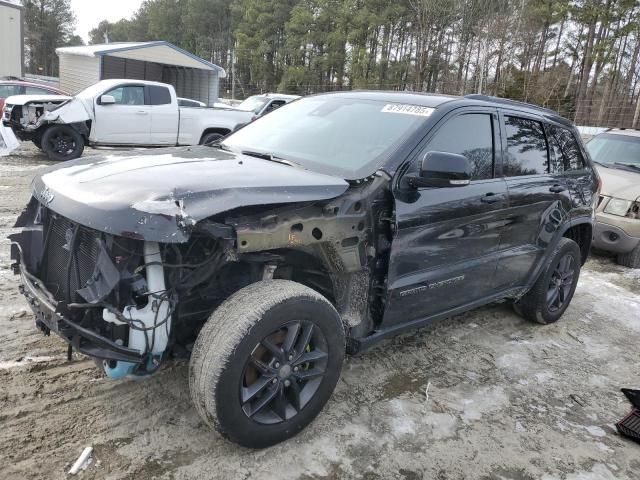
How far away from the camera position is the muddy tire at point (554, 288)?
452 cm

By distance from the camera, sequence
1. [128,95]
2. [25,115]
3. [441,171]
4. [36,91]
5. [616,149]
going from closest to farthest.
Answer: [441,171]
[616,149]
[25,115]
[128,95]
[36,91]

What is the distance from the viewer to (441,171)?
2902mm

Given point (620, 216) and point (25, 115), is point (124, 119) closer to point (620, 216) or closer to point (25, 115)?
point (25, 115)

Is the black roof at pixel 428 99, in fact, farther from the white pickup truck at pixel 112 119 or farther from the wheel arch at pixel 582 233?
the white pickup truck at pixel 112 119

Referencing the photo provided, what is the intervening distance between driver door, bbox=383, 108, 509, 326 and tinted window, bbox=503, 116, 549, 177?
0.17 meters

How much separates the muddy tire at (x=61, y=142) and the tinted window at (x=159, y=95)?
197 cm

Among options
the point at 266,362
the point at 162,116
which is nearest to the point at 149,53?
the point at 162,116

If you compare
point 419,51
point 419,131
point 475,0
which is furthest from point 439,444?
point 419,51

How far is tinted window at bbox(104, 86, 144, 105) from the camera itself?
462 inches

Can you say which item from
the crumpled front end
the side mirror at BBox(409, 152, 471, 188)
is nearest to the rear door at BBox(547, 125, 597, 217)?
the side mirror at BBox(409, 152, 471, 188)

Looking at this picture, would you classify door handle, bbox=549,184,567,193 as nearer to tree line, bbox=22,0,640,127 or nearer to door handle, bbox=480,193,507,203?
door handle, bbox=480,193,507,203

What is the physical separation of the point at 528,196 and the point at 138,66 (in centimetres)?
2965

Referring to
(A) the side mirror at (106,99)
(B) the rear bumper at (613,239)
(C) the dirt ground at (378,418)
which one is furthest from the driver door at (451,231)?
(A) the side mirror at (106,99)

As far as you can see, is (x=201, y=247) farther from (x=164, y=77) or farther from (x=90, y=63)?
(x=164, y=77)
